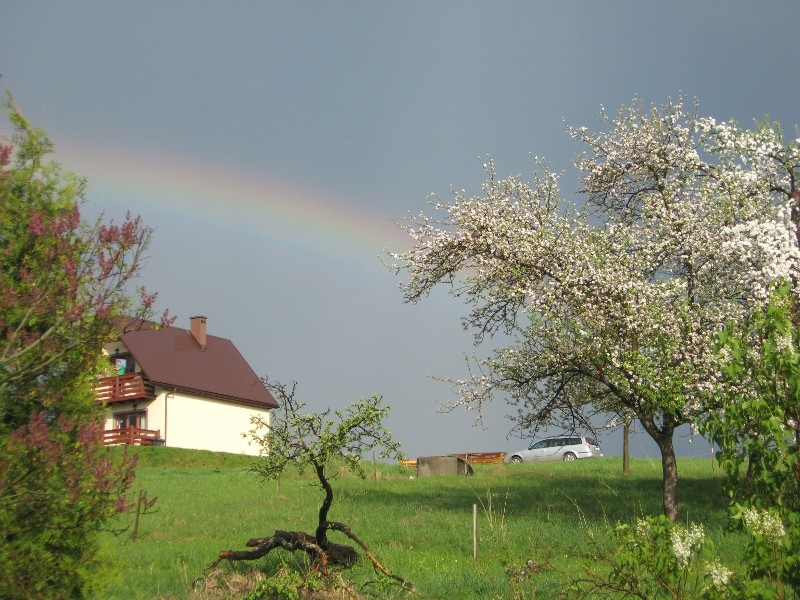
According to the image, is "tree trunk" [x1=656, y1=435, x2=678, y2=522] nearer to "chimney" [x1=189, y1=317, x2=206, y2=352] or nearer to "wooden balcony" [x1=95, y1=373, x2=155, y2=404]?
"wooden balcony" [x1=95, y1=373, x2=155, y2=404]

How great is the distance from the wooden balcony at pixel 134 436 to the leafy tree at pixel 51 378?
48.1 m

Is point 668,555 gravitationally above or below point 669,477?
below

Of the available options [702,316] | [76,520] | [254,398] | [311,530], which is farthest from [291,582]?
[254,398]

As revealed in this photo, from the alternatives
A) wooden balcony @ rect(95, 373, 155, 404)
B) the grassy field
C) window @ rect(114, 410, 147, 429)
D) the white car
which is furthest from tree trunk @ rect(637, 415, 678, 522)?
window @ rect(114, 410, 147, 429)

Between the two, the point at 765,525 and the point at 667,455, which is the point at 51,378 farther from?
the point at 667,455

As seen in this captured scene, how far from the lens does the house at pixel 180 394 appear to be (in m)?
58.8

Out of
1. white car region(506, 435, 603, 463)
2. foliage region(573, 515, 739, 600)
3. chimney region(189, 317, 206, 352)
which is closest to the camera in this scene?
foliage region(573, 515, 739, 600)

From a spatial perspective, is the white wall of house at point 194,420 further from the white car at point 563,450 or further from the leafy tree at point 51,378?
the leafy tree at point 51,378

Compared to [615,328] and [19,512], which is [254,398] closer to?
[615,328]

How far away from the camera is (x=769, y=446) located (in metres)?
8.07

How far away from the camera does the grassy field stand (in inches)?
611

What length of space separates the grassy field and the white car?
1129 centimetres

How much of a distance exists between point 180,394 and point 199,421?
2539mm

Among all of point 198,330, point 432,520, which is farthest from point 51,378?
point 198,330
